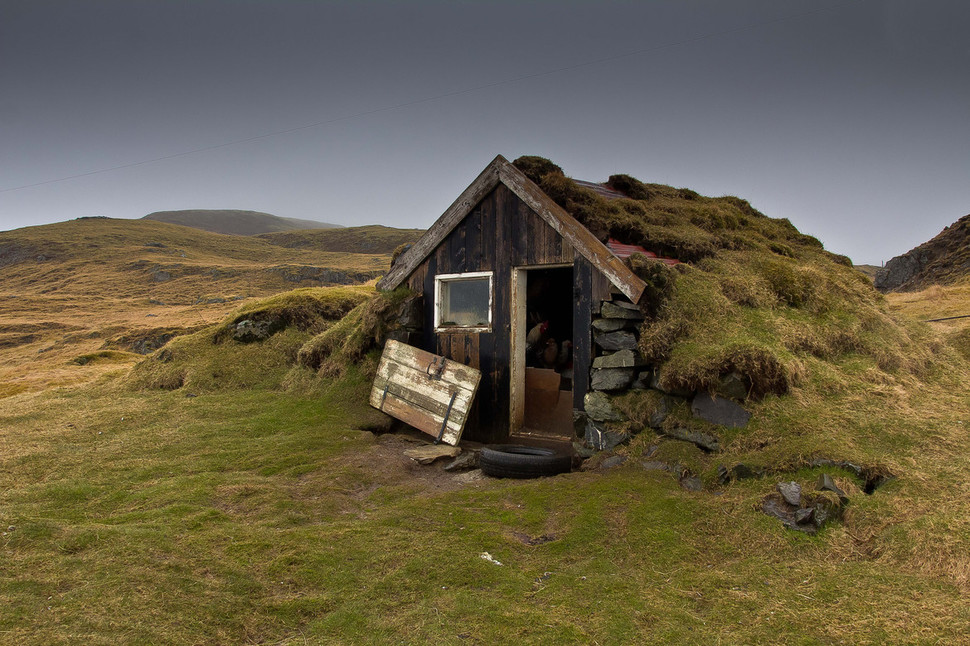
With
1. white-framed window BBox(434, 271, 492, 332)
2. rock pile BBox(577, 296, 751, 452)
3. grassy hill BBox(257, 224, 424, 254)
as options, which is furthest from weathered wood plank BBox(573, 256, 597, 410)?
grassy hill BBox(257, 224, 424, 254)

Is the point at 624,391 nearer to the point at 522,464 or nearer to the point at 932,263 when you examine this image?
the point at 522,464

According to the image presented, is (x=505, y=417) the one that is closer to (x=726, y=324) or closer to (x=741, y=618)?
(x=726, y=324)

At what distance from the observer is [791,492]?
608 cm

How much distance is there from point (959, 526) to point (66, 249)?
102 m

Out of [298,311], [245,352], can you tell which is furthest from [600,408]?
[298,311]

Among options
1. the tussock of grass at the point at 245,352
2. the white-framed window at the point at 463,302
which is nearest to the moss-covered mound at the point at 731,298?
the white-framed window at the point at 463,302

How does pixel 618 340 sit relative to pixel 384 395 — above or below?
above

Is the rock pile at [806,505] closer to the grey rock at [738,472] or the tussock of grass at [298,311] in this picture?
the grey rock at [738,472]

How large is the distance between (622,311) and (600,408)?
1444 mm

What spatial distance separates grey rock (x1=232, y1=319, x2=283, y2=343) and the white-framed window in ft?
19.8

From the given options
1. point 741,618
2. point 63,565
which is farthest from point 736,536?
point 63,565

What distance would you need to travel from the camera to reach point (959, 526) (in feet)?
17.0

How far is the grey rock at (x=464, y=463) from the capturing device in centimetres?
906

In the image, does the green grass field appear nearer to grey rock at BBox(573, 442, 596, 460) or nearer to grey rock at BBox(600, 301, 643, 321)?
grey rock at BBox(573, 442, 596, 460)
